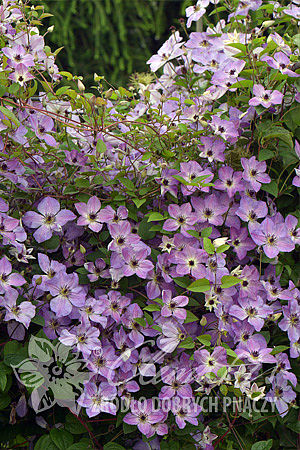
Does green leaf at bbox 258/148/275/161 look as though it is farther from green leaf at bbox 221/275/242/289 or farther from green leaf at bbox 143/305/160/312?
green leaf at bbox 143/305/160/312

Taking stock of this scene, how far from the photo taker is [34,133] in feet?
3.37

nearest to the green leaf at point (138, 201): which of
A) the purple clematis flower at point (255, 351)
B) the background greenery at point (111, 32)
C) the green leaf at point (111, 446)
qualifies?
the purple clematis flower at point (255, 351)

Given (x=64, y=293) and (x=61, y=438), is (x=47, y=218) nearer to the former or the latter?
(x=64, y=293)

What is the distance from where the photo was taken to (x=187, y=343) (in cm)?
93

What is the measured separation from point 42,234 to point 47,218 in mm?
30

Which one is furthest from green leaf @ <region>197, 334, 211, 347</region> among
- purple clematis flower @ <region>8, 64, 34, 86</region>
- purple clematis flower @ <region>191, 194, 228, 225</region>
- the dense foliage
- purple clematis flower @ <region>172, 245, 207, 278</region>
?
purple clematis flower @ <region>8, 64, 34, 86</region>

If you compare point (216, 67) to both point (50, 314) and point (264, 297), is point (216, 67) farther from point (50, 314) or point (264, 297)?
point (50, 314)

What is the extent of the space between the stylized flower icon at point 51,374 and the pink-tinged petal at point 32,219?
194mm

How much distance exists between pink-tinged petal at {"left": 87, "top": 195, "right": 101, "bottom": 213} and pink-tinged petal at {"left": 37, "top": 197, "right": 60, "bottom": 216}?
0.06 metres

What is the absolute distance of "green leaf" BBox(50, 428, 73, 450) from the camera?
36.1 inches

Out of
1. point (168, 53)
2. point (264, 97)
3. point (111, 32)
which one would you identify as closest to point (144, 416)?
point (264, 97)

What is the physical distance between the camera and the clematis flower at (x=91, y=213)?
93 cm

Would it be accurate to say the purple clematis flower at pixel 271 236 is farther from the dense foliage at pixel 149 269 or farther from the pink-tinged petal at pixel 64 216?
the pink-tinged petal at pixel 64 216

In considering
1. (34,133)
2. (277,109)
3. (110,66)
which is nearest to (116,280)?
(34,133)
